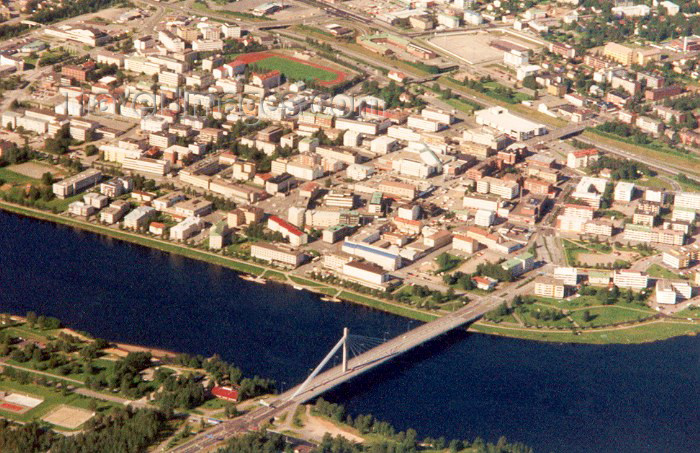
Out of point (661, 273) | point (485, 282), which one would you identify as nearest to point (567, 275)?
point (485, 282)

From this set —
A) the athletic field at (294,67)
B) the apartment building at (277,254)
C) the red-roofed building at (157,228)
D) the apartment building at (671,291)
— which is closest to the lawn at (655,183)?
the apartment building at (671,291)

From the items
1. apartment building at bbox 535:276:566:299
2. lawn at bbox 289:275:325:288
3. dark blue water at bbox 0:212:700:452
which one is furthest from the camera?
lawn at bbox 289:275:325:288

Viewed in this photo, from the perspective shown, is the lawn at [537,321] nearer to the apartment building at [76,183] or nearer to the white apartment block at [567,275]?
the white apartment block at [567,275]

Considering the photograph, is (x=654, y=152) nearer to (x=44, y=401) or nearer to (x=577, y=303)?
(x=577, y=303)

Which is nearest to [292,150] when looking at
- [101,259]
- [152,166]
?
[152,166]

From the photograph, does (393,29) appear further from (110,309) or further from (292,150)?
(110,309)

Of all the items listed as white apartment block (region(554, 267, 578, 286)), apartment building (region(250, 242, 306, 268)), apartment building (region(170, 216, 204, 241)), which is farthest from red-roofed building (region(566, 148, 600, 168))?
apartment building (region(170, 216, 204, 241))

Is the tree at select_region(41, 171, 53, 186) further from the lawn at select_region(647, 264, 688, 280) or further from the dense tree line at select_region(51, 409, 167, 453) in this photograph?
the lawn at select_region(647, 264, 688, 280)
